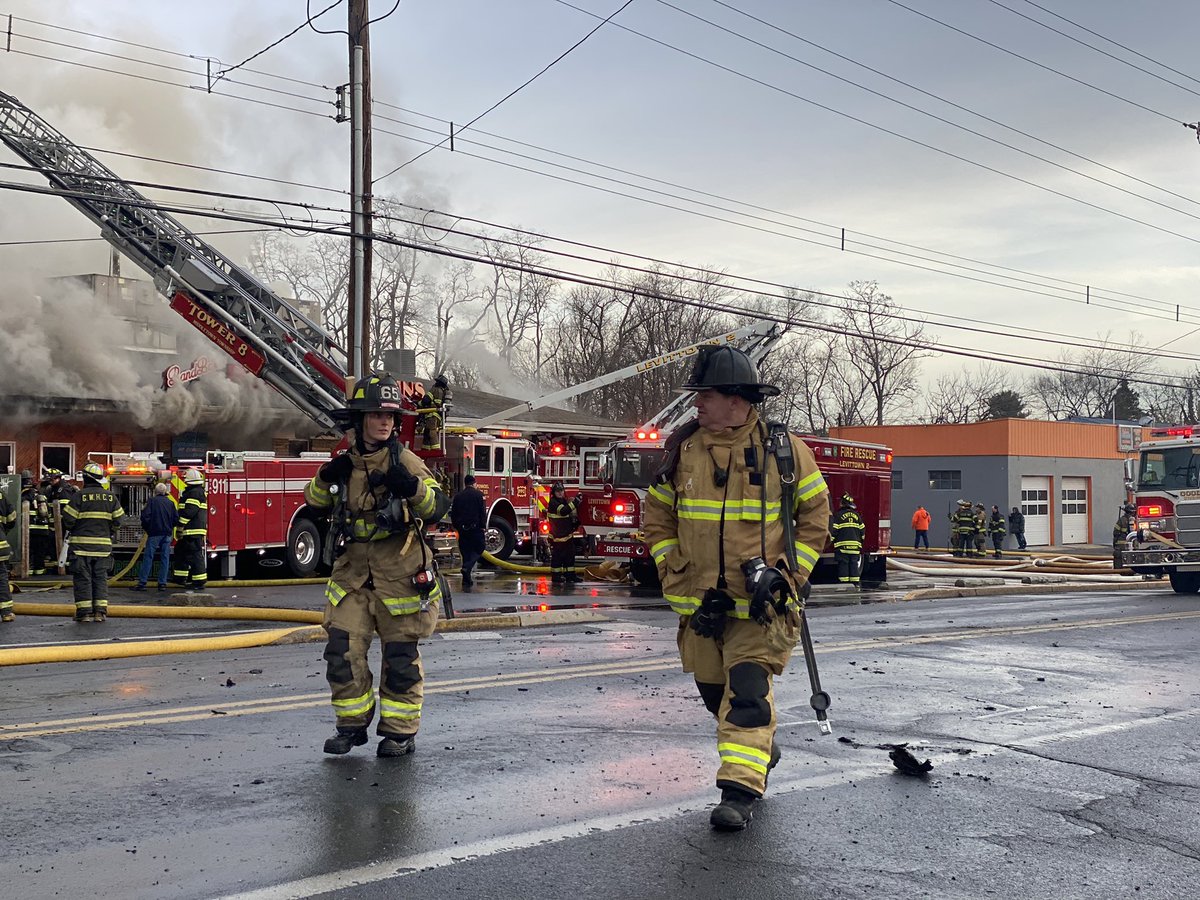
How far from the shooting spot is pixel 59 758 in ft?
18.4

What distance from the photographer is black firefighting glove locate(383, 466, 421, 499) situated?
568 cm

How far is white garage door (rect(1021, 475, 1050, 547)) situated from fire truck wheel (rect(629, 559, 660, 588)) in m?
27.4

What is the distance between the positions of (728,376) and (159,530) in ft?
45.5

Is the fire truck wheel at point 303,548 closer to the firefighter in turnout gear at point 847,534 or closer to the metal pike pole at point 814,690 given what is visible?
the firefighter in turnout gear at point 847,534

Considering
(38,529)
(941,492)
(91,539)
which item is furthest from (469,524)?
(941,492)

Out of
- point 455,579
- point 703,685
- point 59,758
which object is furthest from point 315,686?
point 455,579

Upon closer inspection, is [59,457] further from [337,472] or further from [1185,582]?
[337,472]

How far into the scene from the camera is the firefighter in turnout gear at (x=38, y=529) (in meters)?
19.9

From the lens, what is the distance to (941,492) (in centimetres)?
4394

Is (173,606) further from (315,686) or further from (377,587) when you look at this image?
(377,587)

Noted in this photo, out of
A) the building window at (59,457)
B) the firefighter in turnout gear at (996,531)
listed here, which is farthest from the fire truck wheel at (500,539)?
the firefighter in turnout gear at (996,531)

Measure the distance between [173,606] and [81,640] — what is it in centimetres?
271

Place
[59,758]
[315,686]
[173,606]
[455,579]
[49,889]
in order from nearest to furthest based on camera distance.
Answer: [49,889]
[59,758]
[315,686]
[173,606]
[455,579]

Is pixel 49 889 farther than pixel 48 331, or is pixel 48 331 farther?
pixel 48 331
